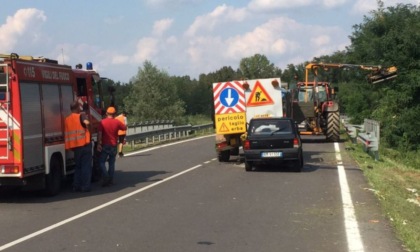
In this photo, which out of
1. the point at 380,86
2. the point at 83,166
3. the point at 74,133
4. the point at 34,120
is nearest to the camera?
the point at 34,120

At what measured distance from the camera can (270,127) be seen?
1673cm

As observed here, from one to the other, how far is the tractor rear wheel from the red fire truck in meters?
18.4

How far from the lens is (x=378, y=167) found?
17359 millimetres

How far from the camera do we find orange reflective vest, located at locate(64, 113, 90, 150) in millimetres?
11914

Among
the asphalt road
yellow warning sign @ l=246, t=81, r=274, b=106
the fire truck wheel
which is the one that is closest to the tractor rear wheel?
yellow warning sign @ l=246, t=81, r=274, b=106

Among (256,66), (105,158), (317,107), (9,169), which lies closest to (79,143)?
(105,158)

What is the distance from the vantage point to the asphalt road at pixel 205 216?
7262 mm

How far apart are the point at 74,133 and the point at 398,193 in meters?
7.14

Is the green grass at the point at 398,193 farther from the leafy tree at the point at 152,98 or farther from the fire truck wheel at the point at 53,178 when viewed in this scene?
the leafy tree at the point at 152,98

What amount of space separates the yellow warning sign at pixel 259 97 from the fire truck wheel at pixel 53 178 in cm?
857

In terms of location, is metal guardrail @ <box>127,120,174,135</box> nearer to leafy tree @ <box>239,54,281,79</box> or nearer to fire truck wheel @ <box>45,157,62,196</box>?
fire truck wheel @ <box>45,157,62,196</box>

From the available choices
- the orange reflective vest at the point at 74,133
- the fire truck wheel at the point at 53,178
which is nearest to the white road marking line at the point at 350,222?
the orange reflective vest at the point at 74,133

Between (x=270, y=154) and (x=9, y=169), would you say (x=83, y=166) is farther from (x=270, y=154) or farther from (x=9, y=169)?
(x=270, y=154)

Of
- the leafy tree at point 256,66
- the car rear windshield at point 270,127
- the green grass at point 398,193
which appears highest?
the leafy tree at point 256,66
